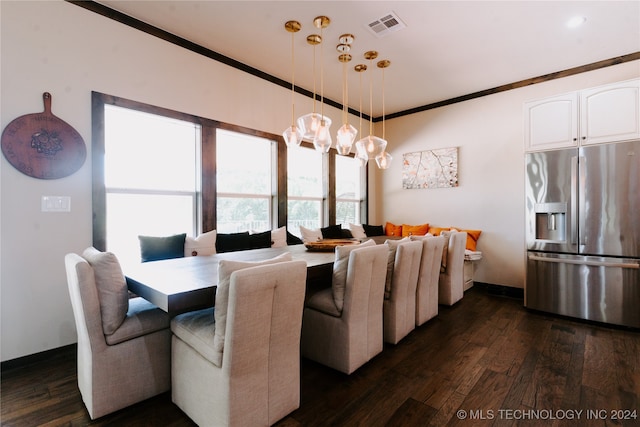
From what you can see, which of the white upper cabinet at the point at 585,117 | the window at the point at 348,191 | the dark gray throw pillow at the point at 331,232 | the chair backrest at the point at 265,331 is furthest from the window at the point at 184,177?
the white upper cabinet at the point at 585,117

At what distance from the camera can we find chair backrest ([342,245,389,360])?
78.4 inches

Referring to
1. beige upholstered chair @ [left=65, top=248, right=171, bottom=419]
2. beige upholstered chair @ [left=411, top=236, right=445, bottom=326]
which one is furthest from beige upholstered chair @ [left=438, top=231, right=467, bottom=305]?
beige upholstered chair @ [left=65, top=248, right=171, bottom=419]

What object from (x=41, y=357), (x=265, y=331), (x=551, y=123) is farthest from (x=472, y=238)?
(x=41, y=357)

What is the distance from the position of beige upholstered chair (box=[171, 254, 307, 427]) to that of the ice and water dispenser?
3259 millimetres

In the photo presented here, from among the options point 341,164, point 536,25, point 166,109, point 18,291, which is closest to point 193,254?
point 18,291

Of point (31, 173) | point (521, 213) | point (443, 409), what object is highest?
point (31, 173)

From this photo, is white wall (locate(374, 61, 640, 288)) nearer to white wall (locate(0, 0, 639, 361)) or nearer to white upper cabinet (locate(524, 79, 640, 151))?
white wall (locate(0, 0, 639, 361))

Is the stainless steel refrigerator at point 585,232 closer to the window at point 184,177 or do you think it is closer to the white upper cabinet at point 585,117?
the white upper cabinet at point 585,117

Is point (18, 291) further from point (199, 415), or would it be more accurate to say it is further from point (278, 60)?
point (278, 60)

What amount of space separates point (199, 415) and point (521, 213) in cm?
447

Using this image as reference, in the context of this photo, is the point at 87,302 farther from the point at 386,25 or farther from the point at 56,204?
the point at 386,25

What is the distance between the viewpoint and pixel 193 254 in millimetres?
2938

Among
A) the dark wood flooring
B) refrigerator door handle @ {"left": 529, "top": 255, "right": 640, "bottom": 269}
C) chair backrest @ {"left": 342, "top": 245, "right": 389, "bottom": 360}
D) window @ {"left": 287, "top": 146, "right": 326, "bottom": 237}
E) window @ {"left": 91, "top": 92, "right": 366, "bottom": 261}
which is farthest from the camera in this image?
window @ {"left": 287, "top": 146, "right": 326, "bottom": 237}

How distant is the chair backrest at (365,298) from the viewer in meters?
1.99
